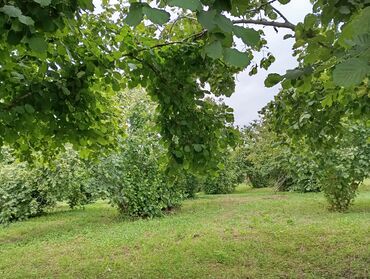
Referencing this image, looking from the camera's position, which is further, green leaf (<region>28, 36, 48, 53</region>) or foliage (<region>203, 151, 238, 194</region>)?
foliage (<region>203, 151, 238, 194</region>)

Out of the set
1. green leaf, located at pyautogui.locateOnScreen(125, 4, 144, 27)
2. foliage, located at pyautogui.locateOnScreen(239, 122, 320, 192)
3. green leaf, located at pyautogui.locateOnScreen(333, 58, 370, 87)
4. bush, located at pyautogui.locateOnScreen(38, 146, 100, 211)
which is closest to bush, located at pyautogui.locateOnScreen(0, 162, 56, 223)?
bush, located at pyautogui.locateOnScreen(38, 146, 100, 211)

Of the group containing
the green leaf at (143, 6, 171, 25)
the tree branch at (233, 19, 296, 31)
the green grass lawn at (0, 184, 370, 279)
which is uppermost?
the tree branch at (233, 19, 296, 31)

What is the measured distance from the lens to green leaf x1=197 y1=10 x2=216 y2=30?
1082 millimetres

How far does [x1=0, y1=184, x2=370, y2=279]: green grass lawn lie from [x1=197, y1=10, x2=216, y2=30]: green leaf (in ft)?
15.3

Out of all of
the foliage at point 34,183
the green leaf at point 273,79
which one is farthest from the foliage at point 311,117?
the foliage at point 34,183

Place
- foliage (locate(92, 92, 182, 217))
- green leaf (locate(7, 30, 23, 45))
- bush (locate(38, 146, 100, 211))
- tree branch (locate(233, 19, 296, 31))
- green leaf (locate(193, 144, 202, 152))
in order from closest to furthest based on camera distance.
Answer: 1. green leaf (locate(7, 30, 23, 45))
2. green leaf (locate(193, 144, 202, 152))
3. tree branch (locate(233, 19, 296, 31))
4. foliage (locate(92, 92, 182, 217))
5. bush (locate(38, 146, 100, 211))

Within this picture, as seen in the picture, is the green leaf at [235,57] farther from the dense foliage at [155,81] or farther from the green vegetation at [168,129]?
the dense foliage at [155,81]

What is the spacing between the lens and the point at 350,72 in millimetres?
1003

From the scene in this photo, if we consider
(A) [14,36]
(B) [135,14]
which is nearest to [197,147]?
(A) [14,36]

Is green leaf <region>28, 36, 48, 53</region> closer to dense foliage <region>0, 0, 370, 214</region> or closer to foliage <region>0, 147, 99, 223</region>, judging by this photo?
dense foliage <region>0, 0, 370, 214</region>

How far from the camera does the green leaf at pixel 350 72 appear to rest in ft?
3.27

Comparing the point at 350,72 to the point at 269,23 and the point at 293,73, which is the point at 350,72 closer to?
the point at 293,73

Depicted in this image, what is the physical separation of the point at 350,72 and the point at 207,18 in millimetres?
400

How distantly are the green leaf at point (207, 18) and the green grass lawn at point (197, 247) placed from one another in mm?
4655
